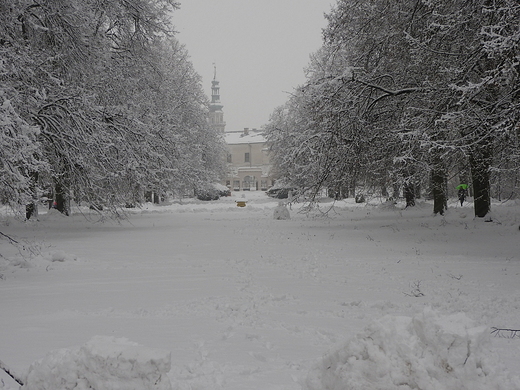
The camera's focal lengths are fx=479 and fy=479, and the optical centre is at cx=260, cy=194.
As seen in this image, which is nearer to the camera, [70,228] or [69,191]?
[69,191]

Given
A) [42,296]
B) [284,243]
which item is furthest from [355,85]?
[42,296]

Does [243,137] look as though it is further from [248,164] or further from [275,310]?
[275,310]

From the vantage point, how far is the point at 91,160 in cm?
1302

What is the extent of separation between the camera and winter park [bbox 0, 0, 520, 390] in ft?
9.69

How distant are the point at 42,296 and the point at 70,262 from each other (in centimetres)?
305

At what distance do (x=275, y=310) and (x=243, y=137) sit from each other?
101 metres

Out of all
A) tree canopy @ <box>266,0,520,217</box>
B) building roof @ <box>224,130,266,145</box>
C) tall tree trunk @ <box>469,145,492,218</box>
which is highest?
building roof @ <box>224,130,266,145</box>

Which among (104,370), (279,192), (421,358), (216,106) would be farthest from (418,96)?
(216,106)

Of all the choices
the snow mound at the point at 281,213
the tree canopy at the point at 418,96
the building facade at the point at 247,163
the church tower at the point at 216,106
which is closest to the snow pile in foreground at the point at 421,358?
the tree canopy at the point at 418,96

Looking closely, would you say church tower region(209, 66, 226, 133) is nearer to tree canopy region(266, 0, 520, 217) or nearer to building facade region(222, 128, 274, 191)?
building facade region(222, 128, 274, 191)

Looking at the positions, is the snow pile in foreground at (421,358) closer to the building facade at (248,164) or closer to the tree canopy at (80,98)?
the tree canopy at (80,98)

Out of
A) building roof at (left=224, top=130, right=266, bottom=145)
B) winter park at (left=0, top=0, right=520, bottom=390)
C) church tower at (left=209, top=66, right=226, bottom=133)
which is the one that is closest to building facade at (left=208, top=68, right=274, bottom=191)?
building roof at (left=224, top=130, right=266, bottom=145)

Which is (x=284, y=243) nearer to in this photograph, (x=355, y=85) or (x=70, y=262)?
(x=355, y=85)

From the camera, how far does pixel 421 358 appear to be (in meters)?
2.77
